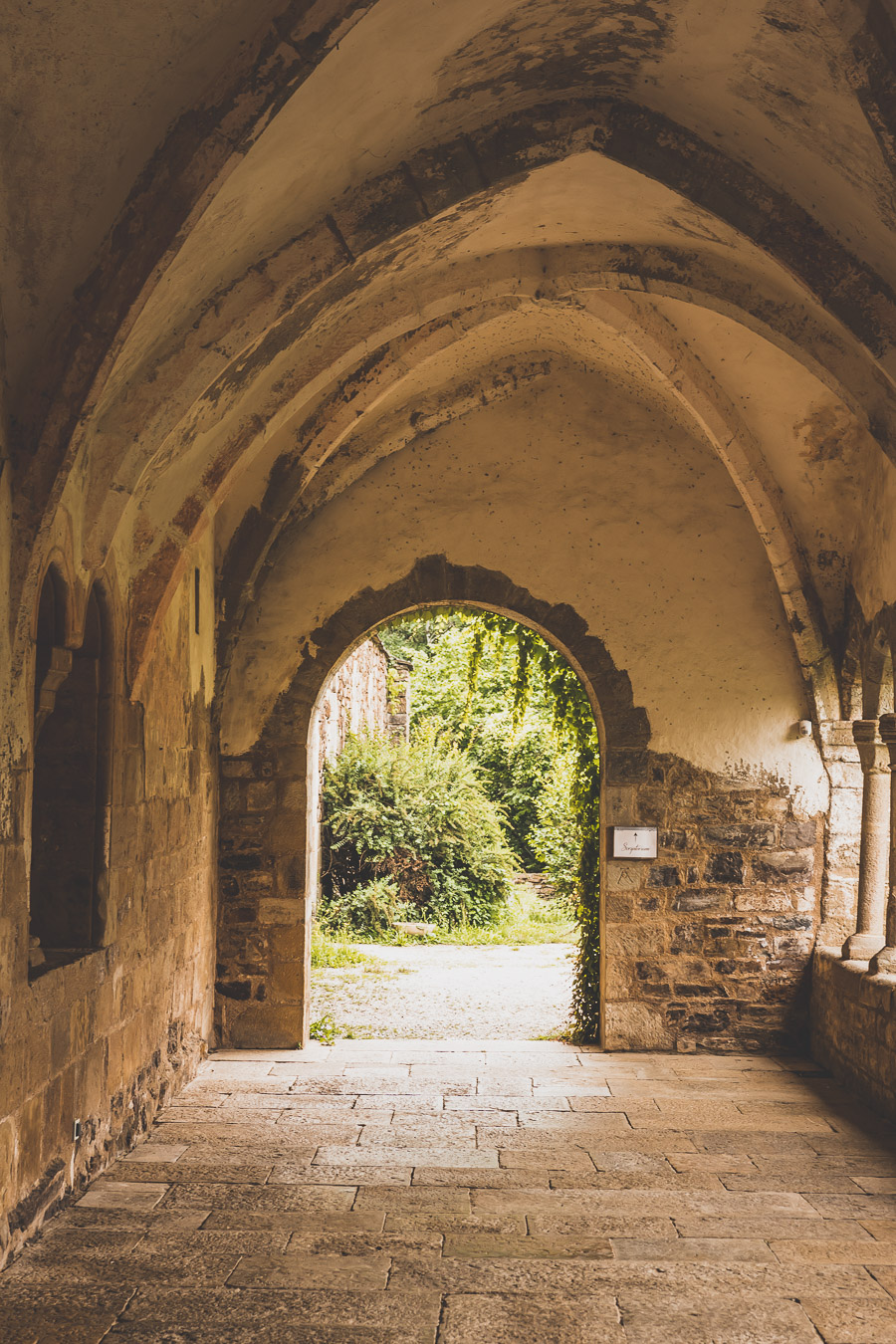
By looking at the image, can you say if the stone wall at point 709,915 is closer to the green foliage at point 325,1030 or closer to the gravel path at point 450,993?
the gravel path at point 450,993

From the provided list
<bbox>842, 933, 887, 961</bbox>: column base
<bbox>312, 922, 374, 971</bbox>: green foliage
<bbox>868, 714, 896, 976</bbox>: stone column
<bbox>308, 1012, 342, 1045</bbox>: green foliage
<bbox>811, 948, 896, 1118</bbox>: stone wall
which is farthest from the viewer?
<bbox>312, 922, 374, 971</bbox>: green foliage

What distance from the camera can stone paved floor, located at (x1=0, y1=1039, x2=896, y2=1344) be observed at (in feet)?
9.20

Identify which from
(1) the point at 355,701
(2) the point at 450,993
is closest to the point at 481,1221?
(2) the point at 450,993

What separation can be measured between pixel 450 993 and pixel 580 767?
95.0 inches

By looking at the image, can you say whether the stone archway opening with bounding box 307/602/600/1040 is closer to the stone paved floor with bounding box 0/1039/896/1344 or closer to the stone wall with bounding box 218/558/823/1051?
the stone wall with bounding box 218/558/823/1051

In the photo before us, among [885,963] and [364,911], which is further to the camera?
[364,911]

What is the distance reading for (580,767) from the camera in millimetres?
6762

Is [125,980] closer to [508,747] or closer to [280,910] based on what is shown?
[280,910]

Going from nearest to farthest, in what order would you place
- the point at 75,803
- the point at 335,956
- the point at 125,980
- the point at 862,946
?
the point at 75,803 → the point at 125,980 → the point at 862,946 → the point at 335,956

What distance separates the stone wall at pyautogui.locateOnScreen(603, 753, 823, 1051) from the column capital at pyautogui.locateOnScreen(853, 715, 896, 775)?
1.83 feet

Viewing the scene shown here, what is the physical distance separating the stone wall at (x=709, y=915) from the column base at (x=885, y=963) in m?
0.94

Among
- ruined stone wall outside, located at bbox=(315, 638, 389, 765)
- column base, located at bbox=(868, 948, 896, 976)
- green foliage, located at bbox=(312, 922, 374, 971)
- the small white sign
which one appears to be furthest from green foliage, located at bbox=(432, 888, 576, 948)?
column base, located at bbox=(868, 948, 896, 976)

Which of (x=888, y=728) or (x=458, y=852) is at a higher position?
(x=888, y=728)

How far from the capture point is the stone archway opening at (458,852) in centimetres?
676
